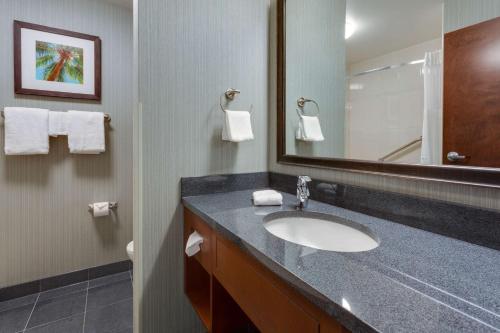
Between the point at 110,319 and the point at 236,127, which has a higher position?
the point at 236,127

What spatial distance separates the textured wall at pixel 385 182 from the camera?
69 centimetres

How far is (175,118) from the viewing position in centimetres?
120

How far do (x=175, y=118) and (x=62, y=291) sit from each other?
1.73 meters

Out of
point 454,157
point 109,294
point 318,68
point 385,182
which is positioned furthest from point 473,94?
point 109,294

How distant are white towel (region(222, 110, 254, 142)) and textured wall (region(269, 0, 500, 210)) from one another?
0.71ft

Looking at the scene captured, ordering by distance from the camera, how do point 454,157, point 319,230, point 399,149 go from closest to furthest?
point 454,157 → point 399,149 → point 319,230

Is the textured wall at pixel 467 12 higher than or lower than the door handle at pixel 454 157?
higher

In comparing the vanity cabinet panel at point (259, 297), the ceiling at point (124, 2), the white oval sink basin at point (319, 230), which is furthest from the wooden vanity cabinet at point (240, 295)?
the ceiling at point (124, 2)

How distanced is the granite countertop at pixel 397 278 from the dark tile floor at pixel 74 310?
1363mm

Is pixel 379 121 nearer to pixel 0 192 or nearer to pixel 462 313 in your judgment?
pixel 462 313

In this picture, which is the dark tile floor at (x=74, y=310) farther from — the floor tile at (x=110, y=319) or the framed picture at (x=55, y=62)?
the framed picture at (x=55, y=62)

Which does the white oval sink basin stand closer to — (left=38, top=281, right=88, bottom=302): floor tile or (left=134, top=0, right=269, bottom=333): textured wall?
(left=134, top=0, right=269, bottom=333): textured wall

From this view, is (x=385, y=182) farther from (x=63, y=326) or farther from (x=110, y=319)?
(x=63, y=326)

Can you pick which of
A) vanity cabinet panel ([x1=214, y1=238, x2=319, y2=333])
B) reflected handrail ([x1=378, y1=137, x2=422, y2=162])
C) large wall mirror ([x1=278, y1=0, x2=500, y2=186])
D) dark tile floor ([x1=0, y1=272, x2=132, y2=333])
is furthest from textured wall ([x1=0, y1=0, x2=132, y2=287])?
reflected handrail ([x1=378, y1=137, x2=422, y2=162])
